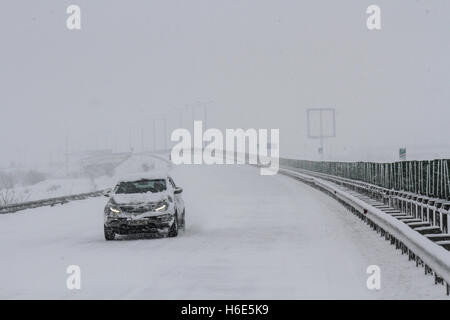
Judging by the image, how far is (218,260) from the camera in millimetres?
14539

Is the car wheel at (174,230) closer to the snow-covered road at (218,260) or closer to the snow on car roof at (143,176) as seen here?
the snow-covered road at (218,260)

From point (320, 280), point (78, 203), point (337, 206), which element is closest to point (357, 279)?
point (320, 280)

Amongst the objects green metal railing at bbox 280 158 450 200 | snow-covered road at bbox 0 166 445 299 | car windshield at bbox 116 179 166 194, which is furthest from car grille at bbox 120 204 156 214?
green metal railing at bbox 280 158 450 200

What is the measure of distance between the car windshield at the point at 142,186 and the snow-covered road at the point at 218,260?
3.99 feet

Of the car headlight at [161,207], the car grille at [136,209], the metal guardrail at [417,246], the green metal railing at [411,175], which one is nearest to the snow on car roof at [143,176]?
the car headlight at [161,207]

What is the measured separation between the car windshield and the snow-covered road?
1215mm

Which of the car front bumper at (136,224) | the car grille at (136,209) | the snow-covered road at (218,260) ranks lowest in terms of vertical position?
the snow-covered road at (218,260)

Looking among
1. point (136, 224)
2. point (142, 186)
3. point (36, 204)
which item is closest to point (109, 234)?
point (136, 224)

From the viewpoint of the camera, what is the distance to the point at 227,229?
70.4 ft

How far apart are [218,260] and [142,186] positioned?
6094 mm

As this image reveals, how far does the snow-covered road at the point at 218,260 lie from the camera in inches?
A: 435

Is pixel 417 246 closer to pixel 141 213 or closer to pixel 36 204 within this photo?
pixel 141 213

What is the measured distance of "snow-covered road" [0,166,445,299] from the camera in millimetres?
11047

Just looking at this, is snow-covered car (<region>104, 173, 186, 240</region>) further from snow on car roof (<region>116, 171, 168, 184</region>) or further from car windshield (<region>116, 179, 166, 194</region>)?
snow on car roof (<region>116, 171, 168, 184</region>)
